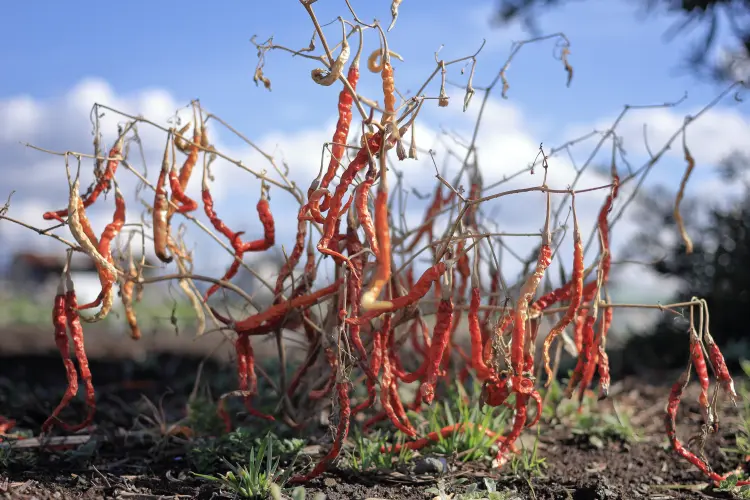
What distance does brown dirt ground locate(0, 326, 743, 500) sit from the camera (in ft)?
7.91

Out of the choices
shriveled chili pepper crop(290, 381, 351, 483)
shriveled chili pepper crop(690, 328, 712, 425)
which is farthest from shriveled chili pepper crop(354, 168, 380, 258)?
shriveled chili pepper crop(690, 328, 712, 425)

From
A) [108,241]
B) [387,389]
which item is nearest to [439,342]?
[387,389]

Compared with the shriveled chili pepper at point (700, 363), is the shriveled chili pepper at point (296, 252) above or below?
above

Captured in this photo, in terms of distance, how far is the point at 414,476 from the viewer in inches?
99.9

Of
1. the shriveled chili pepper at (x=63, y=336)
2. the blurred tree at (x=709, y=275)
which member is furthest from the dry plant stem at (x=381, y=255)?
the blurred tree at (x=709, y=275)

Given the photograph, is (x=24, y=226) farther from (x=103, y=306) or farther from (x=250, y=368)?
(x=250, y=368)

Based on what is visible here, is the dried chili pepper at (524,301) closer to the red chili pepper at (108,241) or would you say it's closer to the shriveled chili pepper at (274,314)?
the shriveled chili pepper at (274,314)

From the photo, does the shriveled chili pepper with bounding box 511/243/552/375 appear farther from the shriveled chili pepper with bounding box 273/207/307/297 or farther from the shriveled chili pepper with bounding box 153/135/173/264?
the shriveled chili pepper with bounding box 153/135/173/264

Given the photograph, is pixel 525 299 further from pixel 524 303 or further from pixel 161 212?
pixel 161 212

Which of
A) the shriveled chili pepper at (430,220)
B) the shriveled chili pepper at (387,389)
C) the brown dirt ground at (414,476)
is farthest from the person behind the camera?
the shriveled chili pepper at (430,220)

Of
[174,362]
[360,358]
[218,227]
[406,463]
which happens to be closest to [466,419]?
[406,463]

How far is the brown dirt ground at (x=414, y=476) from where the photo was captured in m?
2.41

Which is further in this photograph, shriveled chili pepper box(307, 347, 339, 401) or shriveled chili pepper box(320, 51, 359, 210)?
shriveled chili pepper box(307, 347, 339, 401)

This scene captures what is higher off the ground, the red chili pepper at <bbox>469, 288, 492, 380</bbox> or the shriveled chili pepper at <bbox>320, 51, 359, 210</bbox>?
the shriveled chili pepper at <bbox>320, 51, 359, 210</bbox>
